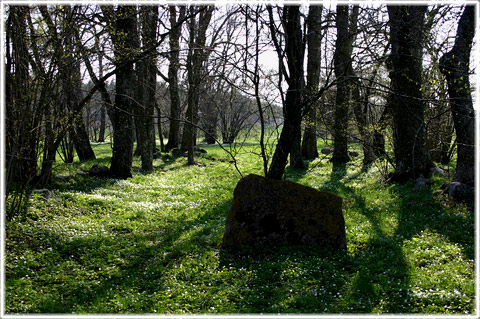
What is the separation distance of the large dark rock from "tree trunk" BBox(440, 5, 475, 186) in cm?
486

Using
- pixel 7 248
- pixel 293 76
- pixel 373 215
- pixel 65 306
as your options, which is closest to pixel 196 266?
pixel 65 306

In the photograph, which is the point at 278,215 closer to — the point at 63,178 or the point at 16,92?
the point at 16,92

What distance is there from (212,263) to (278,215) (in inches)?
69.3

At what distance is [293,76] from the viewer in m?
9.27

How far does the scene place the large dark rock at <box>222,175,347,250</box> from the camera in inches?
319

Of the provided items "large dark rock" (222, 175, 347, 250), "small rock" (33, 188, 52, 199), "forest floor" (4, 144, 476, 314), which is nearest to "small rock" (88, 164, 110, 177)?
"forest floor" (4, 144, 476, 314)

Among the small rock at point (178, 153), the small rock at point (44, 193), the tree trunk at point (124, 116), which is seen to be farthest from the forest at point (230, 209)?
the small rock at point (178, 153)

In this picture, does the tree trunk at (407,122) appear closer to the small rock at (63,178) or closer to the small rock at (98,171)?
the small rock at (98,171)

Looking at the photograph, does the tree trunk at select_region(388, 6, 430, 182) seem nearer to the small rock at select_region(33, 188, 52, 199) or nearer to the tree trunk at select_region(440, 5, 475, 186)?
the tree trunk at select_region(440, 5, 475, 186)

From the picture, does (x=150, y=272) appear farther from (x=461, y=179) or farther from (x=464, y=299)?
(x=461, y=179)

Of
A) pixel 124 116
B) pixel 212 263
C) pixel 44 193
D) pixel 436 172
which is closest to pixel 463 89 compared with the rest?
pixel 436 172

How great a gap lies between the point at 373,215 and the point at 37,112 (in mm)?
8881

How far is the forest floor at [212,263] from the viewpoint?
5.77 metres

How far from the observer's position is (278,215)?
8172 mm
